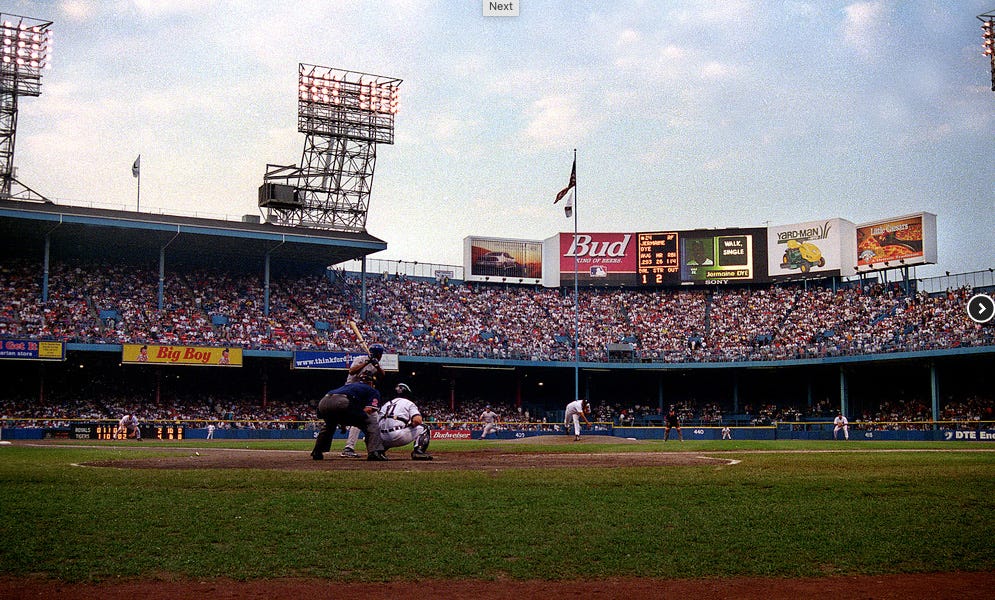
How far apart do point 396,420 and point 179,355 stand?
36.6m

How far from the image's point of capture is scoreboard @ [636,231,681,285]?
2793 inches

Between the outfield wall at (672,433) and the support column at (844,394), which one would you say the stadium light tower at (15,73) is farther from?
the support column at (844,394)

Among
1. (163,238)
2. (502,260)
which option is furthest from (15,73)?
(502,260)

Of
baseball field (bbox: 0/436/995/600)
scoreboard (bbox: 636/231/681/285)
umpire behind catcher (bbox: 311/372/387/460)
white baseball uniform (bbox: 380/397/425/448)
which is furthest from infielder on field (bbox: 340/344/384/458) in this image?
scoreboard (bbox: 636/231/681/285)

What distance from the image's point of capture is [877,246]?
63.9 m

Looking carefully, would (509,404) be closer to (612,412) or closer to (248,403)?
(612,412)

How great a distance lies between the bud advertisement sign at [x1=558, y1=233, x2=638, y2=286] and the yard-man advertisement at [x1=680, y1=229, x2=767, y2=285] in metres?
4.30

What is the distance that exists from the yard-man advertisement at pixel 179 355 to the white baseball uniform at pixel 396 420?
36151 mm

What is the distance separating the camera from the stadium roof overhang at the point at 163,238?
162ft

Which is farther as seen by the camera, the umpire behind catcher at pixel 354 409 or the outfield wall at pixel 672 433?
the outfield wall at pixel 672 433

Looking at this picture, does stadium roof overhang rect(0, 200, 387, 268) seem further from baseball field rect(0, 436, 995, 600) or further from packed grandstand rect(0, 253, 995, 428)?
baseball field rect(0, 436, 995, 600)

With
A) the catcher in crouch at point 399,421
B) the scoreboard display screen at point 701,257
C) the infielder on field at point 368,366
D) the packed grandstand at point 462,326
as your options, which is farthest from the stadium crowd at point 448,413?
the infielder on field at point 368,366

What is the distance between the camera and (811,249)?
220 feet

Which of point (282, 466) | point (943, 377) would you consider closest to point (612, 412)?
point (943, 377)
